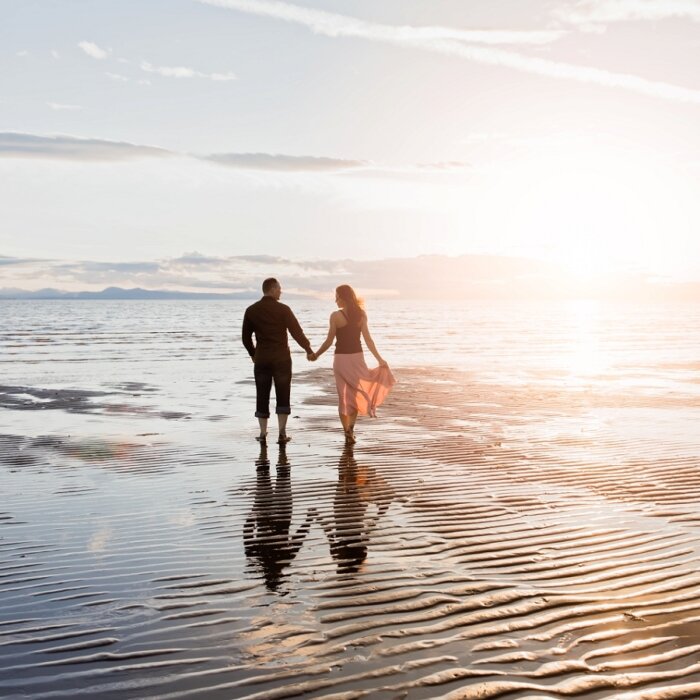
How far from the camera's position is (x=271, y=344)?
11.9m

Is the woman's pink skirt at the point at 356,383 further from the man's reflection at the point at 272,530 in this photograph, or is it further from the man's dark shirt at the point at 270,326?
the man's reflection at the point at 272,530

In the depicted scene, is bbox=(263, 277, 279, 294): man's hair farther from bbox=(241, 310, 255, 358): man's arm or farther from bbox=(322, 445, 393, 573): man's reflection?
bbox=(322, 445, 393, 573): man's reflection

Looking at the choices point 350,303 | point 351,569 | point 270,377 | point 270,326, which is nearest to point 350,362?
point 350,303

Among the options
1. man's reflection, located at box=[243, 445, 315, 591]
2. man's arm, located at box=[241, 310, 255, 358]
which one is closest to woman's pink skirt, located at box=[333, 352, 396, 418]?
man's arm, located at box=[241, 310, 255, 358]

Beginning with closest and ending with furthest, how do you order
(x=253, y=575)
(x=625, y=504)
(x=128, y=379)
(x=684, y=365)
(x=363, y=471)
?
1. (x=253, y=575)
2. (x=625, y=504)
3. (x=363, y=471)
4. (x=128, y=379)
5. (x=684, y=365)

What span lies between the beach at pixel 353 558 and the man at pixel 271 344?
2.21 ft

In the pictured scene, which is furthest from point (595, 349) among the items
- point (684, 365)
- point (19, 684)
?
point (19, 684)

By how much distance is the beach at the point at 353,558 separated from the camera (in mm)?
4156

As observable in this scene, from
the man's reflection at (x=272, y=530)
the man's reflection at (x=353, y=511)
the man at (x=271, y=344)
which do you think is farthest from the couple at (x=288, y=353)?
the man's reflection at (x=272, y=530)

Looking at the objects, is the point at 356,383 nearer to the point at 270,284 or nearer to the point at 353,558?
the point at 270,284

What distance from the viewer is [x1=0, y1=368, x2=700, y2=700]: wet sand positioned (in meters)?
4.13

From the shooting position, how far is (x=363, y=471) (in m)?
9.83

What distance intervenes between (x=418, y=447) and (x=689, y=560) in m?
5.81

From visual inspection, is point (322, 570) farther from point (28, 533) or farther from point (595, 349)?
point (595, 349)
